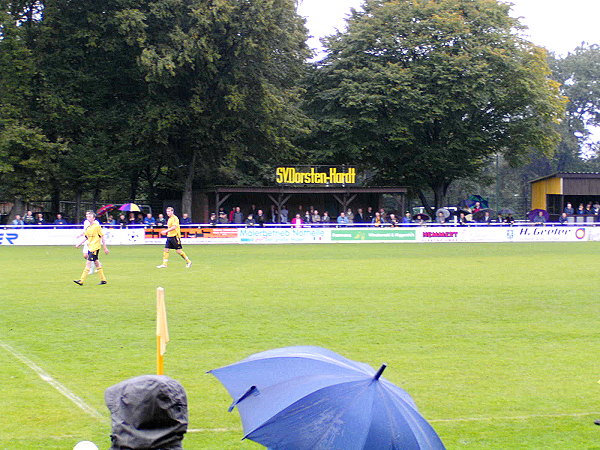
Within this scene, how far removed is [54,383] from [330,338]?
442 cm

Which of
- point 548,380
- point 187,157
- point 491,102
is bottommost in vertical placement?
point 548,380

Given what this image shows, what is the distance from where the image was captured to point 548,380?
9.38m

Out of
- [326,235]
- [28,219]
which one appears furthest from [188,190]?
[326,235]

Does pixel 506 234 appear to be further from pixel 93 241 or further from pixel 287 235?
→ pixel 93 241

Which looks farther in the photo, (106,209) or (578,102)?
(578,102)

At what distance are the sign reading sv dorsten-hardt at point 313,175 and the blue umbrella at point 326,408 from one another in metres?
43.7

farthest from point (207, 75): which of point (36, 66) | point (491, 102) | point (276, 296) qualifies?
point (276, 296)

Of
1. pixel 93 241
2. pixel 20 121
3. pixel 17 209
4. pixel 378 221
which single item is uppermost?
pixel 20 121

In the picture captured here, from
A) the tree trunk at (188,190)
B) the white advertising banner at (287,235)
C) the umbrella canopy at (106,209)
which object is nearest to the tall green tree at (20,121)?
the umbrella canopy at (106,209)

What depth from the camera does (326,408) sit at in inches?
180

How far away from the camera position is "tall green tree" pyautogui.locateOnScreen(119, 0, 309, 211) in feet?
143

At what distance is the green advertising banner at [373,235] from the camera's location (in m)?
42.1

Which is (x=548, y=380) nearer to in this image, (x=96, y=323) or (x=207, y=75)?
(x=96, y=323)

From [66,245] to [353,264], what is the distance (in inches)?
706
